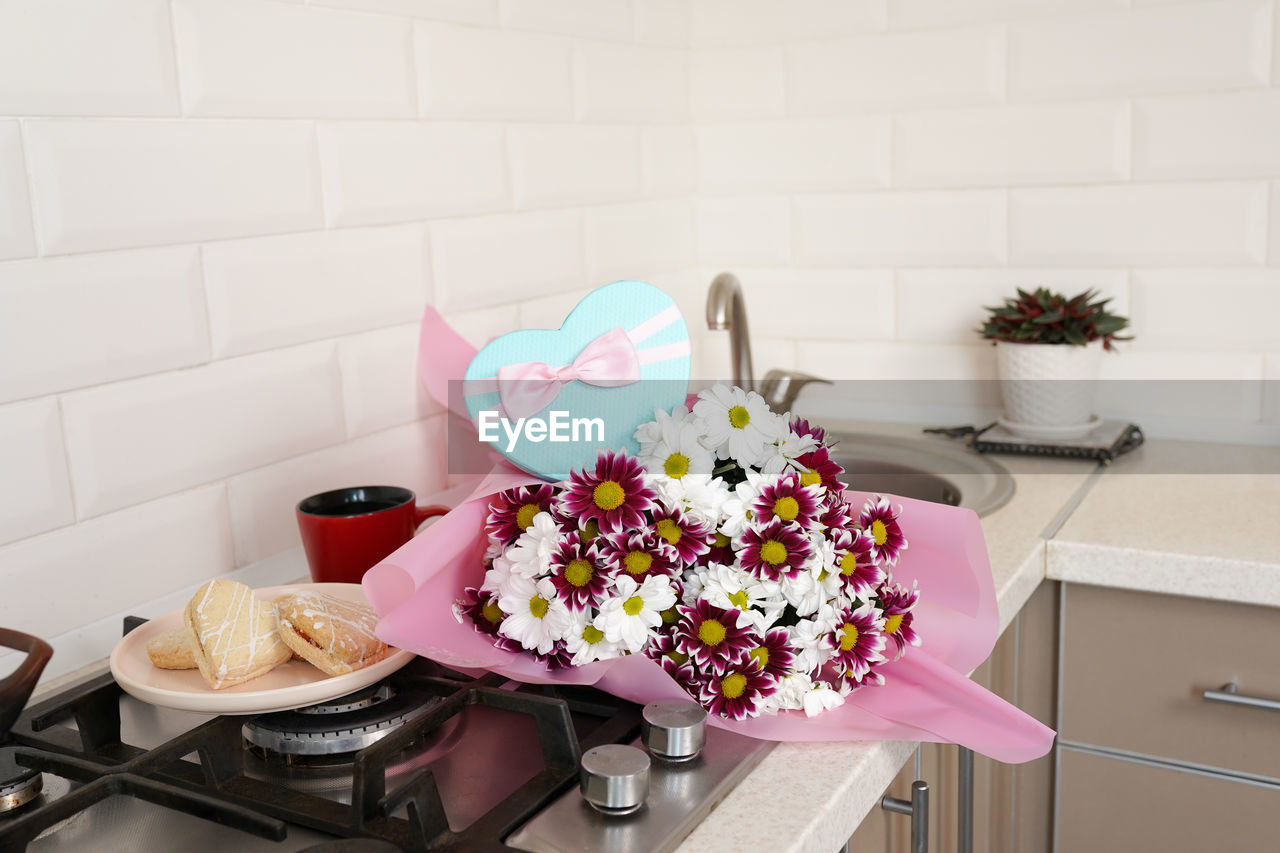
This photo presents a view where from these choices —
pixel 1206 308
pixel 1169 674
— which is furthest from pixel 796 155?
pixel 1169 674

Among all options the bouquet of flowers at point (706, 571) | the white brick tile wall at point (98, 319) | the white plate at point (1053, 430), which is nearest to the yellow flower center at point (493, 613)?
the bouquet of flowers at point (706, 571)

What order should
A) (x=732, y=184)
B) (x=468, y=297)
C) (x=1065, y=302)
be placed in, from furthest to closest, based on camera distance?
(x=732, y=184)
(x=1065, y=302)
(x=468, y=297)

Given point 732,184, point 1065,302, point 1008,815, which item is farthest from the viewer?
point 732,184

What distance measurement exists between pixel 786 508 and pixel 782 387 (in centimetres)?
89

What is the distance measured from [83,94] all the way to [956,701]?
873mm

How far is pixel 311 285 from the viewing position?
1221mm

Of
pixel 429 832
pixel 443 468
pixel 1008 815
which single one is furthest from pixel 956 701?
pixel 443 468

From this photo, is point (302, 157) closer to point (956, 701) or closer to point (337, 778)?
point (337, 778)

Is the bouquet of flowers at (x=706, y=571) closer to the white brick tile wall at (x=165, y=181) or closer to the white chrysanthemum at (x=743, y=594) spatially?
the white chrysanthemum at (x=743, y=594)

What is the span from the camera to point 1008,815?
4.42 feet

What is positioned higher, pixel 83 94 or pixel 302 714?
pixel 83 94

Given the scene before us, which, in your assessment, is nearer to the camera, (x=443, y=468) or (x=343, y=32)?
(x=343, y=32)

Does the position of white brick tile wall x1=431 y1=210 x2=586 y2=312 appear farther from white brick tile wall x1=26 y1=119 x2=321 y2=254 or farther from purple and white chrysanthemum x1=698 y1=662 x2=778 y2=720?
purple and white chrysanthemum x1=698 y1=662 x2=778 y2=720

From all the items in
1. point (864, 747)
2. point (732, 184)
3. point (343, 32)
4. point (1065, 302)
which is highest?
point (343, 32)
